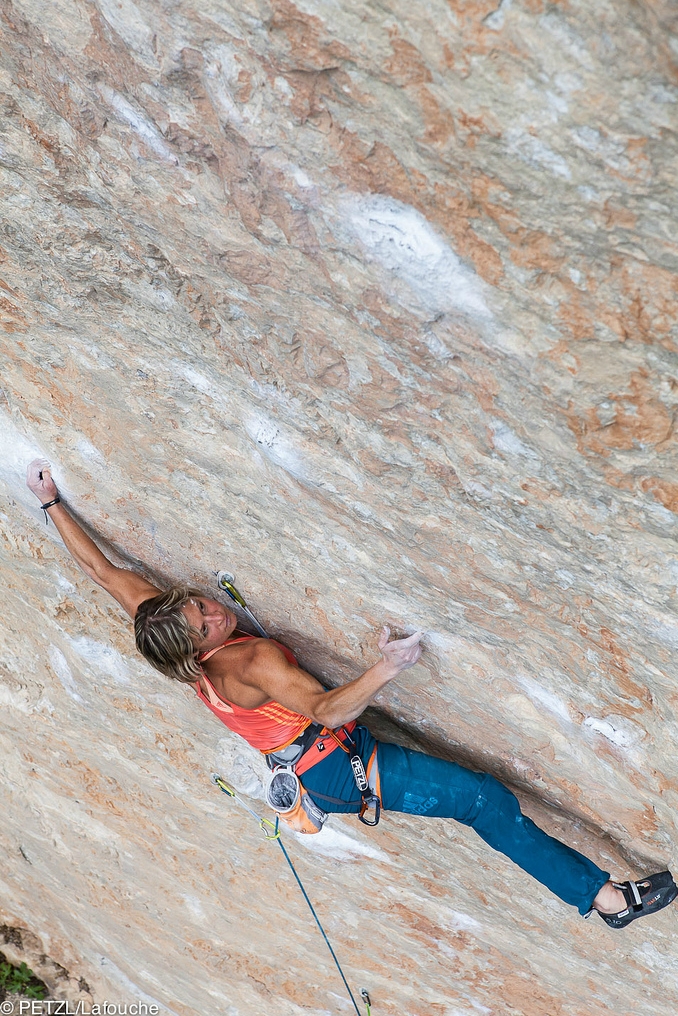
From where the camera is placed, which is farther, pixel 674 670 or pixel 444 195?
pixel 674 670

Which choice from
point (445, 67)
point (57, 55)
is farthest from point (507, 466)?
point (57, 55)

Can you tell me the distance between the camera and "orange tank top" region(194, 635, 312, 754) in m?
3.18

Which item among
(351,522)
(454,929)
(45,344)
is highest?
(351,522)

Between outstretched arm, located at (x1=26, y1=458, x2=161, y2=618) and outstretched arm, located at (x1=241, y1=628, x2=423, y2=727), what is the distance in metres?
0.65

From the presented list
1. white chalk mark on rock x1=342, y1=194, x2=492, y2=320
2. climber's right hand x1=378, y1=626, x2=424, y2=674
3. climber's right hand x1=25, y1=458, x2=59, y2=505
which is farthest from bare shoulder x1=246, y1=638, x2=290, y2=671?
white chalk mark on rock x1=342, y1=194, x2=492, y2=320

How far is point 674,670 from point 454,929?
2619mm

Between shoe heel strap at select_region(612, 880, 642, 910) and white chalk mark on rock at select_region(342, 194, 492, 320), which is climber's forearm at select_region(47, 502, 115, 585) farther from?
shoe heel strap at select_region(612, 880, 642, 910)

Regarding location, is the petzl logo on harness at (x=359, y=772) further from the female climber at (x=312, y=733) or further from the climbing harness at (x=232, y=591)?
the climbing harness at (x=232, y=591)

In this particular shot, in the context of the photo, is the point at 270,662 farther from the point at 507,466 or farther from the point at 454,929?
the point at 454,929

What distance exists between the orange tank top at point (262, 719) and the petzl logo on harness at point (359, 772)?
Result: 0.82ft

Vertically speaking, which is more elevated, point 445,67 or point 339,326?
point 445,67

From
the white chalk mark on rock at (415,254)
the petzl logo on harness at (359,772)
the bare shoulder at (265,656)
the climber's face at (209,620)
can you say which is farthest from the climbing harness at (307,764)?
the white chalk mark on rock at (415,254)

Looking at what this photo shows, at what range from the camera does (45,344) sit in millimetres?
2793

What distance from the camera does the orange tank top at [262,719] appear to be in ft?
10.4
